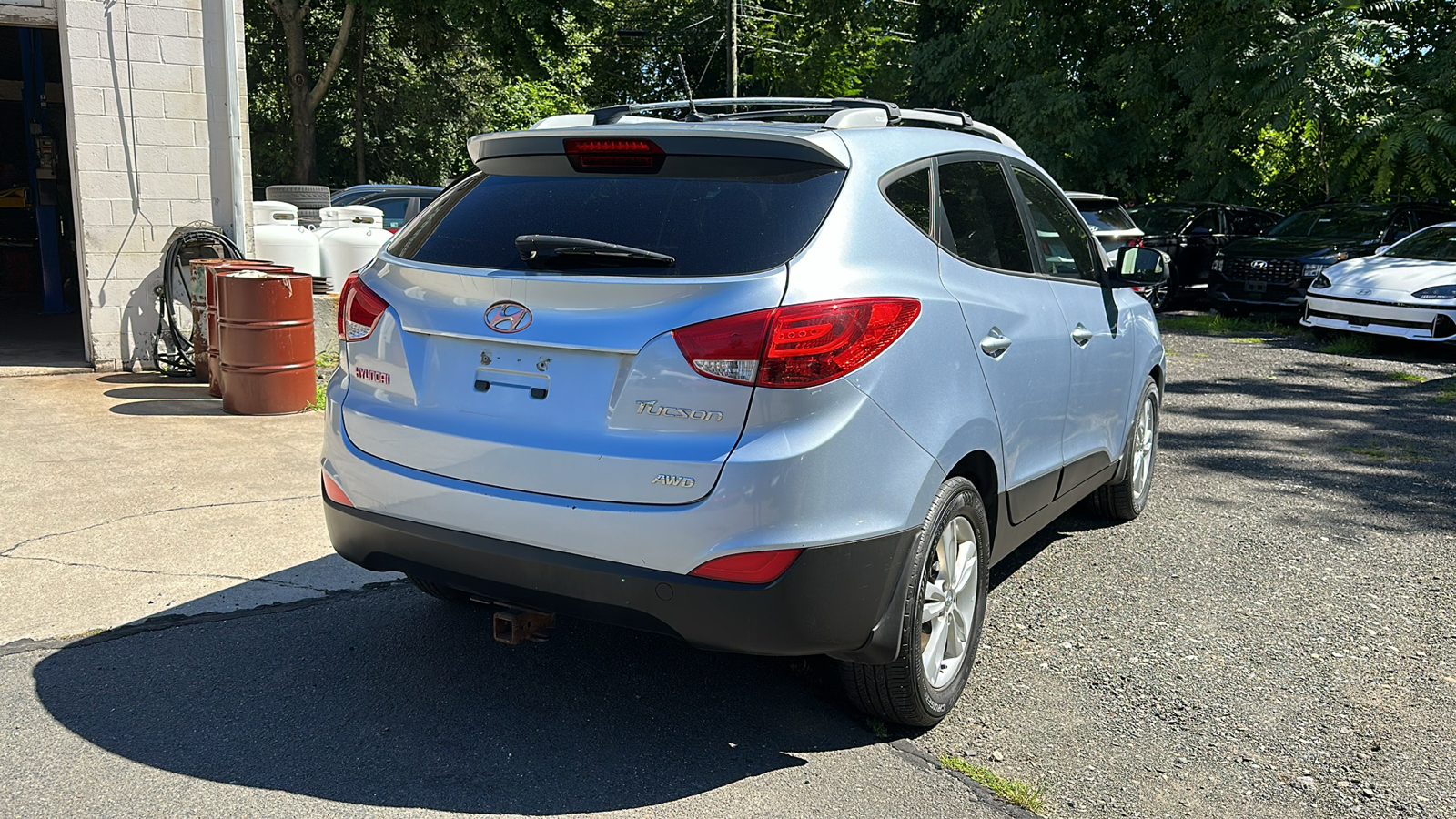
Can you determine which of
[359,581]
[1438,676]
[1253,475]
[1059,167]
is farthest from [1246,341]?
[359,581]

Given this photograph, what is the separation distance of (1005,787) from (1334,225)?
15820 mm

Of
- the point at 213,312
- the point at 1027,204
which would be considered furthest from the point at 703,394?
the point at 213,312

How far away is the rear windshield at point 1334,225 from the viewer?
16.3 m

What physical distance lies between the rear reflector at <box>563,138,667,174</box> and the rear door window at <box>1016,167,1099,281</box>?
5.90 feet

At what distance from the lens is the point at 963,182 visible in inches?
160

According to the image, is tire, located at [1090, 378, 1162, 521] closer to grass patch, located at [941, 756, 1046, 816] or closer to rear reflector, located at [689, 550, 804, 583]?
grass patch, located at [941, 756, 1046, 816]

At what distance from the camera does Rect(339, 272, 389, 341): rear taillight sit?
3611 millimetres

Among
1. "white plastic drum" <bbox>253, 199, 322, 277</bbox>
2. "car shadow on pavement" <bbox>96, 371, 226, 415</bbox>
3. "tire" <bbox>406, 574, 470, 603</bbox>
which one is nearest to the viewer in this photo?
"tire" <bbox>406, 574, 470, 603</bbox>

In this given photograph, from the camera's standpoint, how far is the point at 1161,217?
1842 cm

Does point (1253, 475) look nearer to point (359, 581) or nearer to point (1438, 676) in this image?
point (1438, 676)

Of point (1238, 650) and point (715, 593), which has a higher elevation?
point (715, 593)

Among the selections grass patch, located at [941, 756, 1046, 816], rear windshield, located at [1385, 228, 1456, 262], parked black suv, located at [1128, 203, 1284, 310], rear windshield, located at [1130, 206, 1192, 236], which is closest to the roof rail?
grass patch, located at [941, 756, 1046, 816]

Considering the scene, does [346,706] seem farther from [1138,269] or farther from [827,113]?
[1138,269]

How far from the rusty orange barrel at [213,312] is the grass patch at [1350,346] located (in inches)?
445
